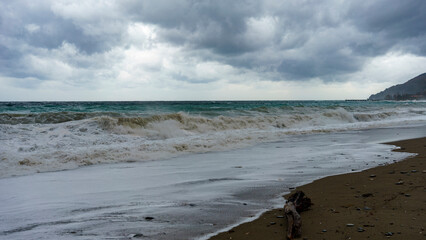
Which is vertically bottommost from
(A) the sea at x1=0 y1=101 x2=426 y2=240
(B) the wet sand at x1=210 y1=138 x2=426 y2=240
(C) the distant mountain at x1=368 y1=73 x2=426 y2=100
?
(A) the sea at x1=0 y1=101 x2=426 y2=240

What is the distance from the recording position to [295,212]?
317cm

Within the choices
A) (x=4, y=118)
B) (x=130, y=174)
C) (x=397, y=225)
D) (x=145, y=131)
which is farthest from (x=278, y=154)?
(x=4, y=118)

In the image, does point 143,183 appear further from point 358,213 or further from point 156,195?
point 358,213

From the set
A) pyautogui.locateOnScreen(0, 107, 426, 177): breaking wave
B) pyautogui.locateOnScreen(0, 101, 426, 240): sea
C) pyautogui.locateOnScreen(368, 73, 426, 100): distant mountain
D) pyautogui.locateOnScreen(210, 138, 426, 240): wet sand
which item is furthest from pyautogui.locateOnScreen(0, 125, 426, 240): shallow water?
pyautogui.locateOnScreen(368, 73, 426, 100): distant mountain

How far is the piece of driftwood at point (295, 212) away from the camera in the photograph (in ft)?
9.58

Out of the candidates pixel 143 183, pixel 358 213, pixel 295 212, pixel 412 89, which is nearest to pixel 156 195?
pixel 143 183

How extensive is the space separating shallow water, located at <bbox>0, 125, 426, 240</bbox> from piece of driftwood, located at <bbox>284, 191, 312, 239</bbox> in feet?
1.63

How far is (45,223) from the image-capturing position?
3588mm

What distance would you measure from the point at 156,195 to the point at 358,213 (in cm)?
279

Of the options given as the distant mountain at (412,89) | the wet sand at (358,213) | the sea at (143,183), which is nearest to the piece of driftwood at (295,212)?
the wet sand at (358,213)

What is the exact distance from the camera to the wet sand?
9.45 feet

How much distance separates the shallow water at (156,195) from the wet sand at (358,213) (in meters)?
0.41

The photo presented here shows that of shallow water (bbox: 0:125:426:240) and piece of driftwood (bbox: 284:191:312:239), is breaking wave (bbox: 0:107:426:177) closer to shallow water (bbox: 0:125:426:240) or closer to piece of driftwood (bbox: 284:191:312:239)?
shallow water (bbox: 0:125:426:240)

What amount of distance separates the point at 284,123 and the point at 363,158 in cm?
1322
